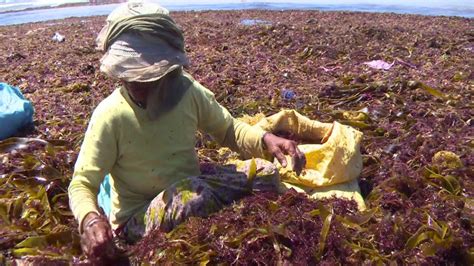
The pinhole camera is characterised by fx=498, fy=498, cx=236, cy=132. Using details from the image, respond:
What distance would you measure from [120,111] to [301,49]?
5473 mm

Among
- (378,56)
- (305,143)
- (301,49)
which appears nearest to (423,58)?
(378,56)

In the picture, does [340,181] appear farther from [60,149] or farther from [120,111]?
[60,149]

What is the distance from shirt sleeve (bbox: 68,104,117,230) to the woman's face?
0.14 metres

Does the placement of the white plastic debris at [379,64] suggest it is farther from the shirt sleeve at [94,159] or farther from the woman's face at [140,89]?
the shirt sleeve at [94,159]

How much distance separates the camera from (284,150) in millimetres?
2299

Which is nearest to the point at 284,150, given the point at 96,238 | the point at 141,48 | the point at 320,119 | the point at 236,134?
the point at 236,134

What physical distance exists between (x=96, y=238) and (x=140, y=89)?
0.65 m

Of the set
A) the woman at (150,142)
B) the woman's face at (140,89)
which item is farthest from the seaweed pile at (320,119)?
the woman's face at (140,89)

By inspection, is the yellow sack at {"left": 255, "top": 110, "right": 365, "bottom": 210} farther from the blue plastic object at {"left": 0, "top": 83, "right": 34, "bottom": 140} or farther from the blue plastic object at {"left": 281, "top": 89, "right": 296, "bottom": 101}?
the blue plastic object at {"left": 0, "top": 83, "right": 34, "bottom": 140}

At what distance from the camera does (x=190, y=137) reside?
236cm

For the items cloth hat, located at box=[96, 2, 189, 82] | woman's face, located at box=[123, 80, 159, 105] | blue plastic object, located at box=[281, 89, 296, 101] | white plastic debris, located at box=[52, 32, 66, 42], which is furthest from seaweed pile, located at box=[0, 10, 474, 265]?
white plastic debris, located at box=[52, 32, 66, 42]

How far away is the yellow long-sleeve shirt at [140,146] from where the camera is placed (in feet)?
6.81

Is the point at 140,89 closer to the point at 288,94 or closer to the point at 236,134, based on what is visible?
the point at 236,134

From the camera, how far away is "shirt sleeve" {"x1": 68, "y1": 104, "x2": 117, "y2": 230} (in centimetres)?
202
